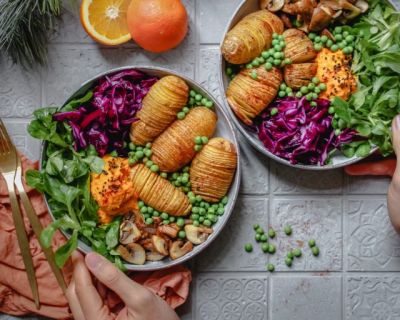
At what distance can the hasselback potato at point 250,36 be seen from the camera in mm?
1206

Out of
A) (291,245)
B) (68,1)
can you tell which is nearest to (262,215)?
(291,245)

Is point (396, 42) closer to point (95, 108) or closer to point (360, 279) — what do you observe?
point (360, 279)

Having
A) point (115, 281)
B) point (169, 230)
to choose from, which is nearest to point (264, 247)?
point (169, 230)

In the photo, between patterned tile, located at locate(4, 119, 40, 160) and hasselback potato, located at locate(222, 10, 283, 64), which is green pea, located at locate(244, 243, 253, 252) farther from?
patterned tile, located at locate(4, 119, 40, 160)

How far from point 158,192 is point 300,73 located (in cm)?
41

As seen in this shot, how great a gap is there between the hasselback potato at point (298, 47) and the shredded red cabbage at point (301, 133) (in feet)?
0.30

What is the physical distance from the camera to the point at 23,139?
1.33 metres

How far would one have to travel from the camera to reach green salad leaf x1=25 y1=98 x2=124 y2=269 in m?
1.21

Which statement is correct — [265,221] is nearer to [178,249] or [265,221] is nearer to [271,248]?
[271,248]

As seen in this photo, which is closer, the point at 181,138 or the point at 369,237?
the point at 181,138

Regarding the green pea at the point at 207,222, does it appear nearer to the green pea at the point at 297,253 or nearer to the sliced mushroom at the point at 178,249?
the sliced mushroom at the point at 178,249

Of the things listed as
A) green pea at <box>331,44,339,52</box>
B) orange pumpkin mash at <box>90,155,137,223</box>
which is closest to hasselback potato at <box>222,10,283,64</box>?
green pea at <box>331,44,339,52</box>

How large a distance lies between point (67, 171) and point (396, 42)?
77 cm

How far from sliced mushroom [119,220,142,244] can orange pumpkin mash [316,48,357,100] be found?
52 centimetres
